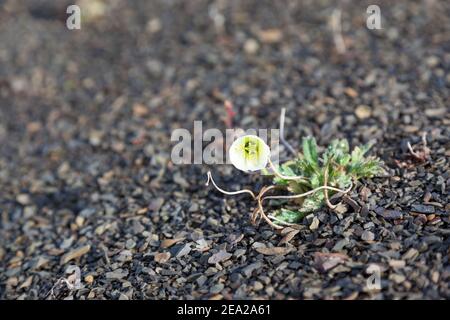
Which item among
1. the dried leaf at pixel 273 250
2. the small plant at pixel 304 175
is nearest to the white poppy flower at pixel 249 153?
the small plant at pixel 304 175

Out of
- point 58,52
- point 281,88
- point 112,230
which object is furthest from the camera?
point 58,52

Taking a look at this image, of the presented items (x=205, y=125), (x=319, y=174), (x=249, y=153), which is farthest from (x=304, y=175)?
(x=205, y=125)

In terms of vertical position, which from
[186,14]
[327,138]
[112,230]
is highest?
[186,14]

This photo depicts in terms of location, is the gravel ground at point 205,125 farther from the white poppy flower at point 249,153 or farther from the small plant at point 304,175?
the white poppy flower at point 249,153

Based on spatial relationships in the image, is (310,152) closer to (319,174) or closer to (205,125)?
(319,174)

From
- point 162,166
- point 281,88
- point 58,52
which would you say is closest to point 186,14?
point 58,52

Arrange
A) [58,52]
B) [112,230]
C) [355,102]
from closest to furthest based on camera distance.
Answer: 1. [112,230]
2. [355,102]
3. [58,52]
